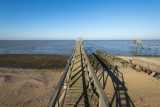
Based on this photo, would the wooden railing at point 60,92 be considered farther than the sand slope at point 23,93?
No

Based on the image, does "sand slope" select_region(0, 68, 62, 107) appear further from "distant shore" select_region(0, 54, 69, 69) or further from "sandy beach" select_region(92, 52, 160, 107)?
"distant shore" select_region(0, 54, 69, 69)

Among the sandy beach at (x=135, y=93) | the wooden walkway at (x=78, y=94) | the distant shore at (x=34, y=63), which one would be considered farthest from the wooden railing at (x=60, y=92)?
the distant shore at (x=34, y=63)

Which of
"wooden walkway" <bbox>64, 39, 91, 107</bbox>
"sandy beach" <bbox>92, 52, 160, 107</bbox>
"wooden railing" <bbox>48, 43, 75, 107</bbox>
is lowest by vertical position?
"sandy beach" <bbox>92, 52, 160, 107</bbox>

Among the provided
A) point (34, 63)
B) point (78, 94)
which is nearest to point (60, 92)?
point (78, 94)

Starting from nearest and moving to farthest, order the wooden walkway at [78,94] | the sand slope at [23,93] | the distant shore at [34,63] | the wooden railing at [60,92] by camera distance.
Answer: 1. the wooden railing at [60,92]
2. the wooden walkway at [78,94]
3. the sand slope at [23,93]
4. the distant shore at [34,63]

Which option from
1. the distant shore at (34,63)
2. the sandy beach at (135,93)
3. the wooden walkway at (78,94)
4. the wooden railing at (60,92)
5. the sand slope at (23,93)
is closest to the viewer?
the wooden railing at (60,92)

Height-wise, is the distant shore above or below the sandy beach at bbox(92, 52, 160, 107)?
below

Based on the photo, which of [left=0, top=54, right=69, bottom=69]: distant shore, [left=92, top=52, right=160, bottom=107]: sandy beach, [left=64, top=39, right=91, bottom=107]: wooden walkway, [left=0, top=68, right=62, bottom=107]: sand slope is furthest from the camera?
[left=0, top=54, right=69, bottom=69]: distant shore

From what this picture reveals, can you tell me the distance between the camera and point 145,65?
18469 millimetres

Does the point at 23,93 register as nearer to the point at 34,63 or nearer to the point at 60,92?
the point at 60,92

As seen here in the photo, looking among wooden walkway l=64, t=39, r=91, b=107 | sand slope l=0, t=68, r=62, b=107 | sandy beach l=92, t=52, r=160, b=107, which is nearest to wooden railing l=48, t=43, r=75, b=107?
wooden walkway l=64, t=39, r=91, b=107


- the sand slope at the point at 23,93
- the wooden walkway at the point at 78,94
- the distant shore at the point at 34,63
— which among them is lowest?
the distant shore at the point at 34,63

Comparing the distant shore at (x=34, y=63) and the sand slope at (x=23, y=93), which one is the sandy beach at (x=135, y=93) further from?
the distant shore at (x=34, y=63)

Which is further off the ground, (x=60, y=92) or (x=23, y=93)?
(x=60, y=92)
